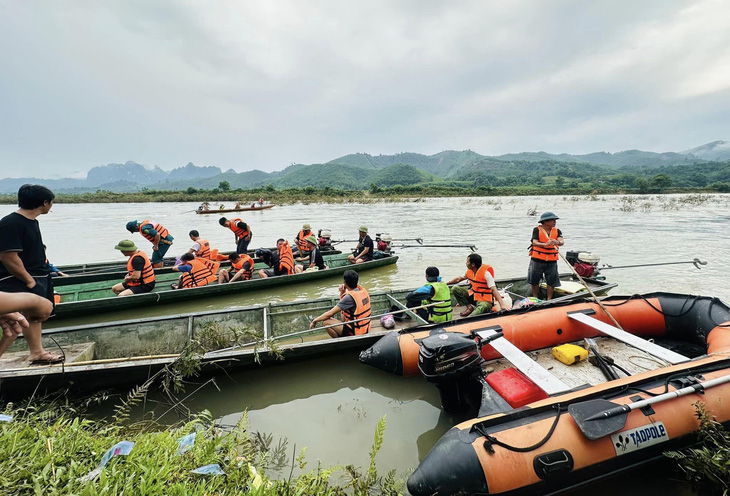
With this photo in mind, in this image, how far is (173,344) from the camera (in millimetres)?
5242

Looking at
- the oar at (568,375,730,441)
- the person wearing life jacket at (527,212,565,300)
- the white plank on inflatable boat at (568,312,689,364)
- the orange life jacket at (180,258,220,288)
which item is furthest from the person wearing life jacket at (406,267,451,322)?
the orange life jacket at (180,258,220,288)

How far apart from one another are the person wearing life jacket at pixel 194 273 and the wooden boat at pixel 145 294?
0.76ft

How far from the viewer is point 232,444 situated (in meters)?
2.60

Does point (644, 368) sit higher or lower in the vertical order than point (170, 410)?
higher

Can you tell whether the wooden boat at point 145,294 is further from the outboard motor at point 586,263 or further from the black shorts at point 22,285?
the outboard motor at point 586,263

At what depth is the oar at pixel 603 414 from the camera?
8.58ft

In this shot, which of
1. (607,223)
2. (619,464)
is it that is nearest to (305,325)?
(619,464)

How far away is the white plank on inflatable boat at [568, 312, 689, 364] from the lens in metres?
3.59

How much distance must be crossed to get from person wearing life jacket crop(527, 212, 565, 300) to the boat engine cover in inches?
152

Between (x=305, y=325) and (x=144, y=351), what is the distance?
2.56 meters

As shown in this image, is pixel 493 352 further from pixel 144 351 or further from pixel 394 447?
pixel 144 351

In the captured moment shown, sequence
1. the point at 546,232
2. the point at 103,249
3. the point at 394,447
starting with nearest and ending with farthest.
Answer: the point at 394,447
the point at 546,232
the point at 103,249

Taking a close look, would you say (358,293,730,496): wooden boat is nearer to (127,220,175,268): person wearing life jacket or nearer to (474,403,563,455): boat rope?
(474,403,563,455): boat rope

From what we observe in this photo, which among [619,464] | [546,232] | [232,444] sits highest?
[546,232]
